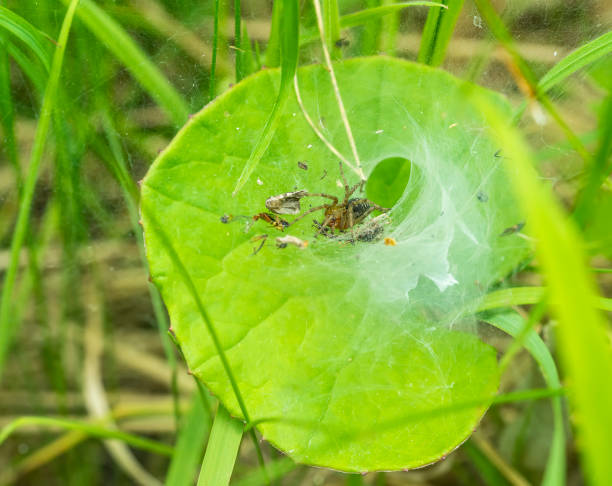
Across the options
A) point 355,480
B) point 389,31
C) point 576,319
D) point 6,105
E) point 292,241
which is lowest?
point 355,480

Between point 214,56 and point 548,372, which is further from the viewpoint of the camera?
point 214,56

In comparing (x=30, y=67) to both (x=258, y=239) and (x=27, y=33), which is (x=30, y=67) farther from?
(x=258, y=239)

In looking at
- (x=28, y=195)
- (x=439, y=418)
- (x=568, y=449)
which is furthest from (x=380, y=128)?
(x=568, y=449)

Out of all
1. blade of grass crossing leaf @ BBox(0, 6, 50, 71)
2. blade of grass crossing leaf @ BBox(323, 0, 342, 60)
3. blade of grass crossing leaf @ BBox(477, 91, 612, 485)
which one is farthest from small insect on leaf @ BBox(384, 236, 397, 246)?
blade of grass crossing leaf @ BBox(0, 6, 50, 71)

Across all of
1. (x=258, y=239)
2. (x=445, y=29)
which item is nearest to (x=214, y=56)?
(x=258, y=239)

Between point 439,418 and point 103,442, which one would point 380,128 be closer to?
point 439,418

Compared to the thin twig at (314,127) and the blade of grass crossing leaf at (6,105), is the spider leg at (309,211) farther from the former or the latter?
the blade of grass crossing leaf at (6,105)
